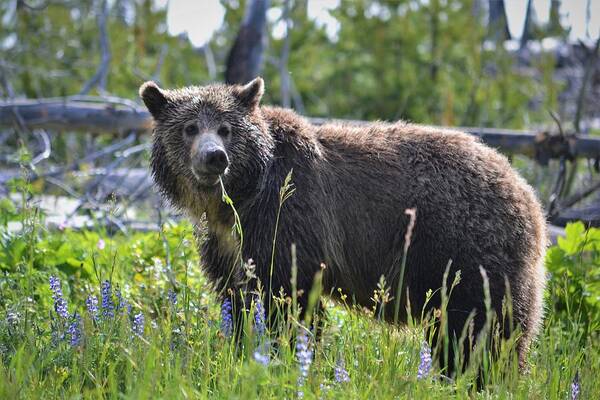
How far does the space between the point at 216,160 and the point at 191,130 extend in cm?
52

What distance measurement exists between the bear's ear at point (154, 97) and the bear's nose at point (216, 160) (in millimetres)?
772

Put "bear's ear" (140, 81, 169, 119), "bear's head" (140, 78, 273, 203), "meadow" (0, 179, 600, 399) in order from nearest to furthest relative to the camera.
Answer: "meadow" (0, 179, 600, 399) → "bear's head" (140, 78, 273, 203) → "bear's ear" (140, 81, 169, 119)

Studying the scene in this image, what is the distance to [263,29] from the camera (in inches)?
395

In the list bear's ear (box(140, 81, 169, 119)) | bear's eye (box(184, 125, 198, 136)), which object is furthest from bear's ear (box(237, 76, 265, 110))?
bear's ear (box(140, 81, 169, 119))

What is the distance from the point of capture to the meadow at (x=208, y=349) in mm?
3418

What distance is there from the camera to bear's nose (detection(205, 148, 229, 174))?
15.8 feet

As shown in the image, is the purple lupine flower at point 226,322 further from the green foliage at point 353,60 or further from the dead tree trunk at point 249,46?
the green foliage at point 353,60

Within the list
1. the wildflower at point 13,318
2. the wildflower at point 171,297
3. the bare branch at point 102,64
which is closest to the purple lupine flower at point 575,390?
the wildflower at point 171,297

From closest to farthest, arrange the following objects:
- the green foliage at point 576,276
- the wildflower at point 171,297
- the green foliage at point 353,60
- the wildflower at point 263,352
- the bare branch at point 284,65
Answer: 1. the wildflower at point 263,352
2. the wildflower at point 171,297
3. the green foliage at point 576,276
4. the bare branch at point 284,65
5. the green foliage at point 353,60

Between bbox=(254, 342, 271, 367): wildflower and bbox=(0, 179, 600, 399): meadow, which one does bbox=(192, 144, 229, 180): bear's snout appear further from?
bbox=(254, 342, 271, 367): wildflower

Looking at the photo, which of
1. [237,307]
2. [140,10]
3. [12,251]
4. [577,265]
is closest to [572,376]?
[577,265]

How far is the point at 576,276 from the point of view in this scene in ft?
18.3

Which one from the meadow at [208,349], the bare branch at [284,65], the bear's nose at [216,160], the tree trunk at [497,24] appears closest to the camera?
the meadow at [208,349]

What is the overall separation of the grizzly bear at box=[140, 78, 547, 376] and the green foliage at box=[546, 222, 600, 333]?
499 millimetres
